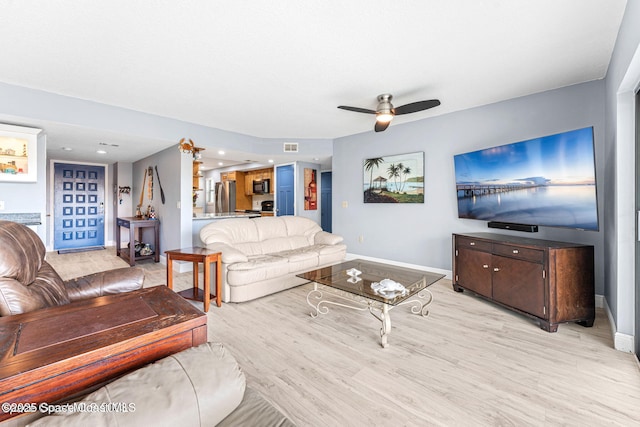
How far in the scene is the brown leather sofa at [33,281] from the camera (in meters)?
1.29

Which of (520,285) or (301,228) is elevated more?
(301,228)

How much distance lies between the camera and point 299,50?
94.3 inches

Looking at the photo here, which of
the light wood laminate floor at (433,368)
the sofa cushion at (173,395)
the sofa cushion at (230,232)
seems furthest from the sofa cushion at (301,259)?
the sofa cushion at (173,395)

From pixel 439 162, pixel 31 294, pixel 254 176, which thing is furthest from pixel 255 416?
pixel 254 176

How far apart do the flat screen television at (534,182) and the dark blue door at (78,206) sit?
8.16 m

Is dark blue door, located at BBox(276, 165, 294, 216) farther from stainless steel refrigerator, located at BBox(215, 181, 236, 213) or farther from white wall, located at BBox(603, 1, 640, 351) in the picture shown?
white wall, located at BBox(603, 1, 640, 351)

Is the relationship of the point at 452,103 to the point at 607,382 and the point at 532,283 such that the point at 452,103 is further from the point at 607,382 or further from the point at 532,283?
the point at 607,382

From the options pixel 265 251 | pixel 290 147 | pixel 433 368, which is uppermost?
pixel 290 147

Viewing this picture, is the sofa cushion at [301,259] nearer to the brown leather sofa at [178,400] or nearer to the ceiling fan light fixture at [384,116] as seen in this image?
the ceiling fan light fixture at [384,116]

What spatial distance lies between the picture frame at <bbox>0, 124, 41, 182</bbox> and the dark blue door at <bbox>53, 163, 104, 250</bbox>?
3.76 m

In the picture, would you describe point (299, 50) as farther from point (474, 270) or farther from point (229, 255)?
point (474, 270)

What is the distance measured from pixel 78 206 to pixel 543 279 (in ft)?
29.6

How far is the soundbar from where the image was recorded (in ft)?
10.1

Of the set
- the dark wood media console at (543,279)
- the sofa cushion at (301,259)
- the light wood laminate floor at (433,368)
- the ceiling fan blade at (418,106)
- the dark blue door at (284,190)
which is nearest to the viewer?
the light wood laminate floor at (433,368)
